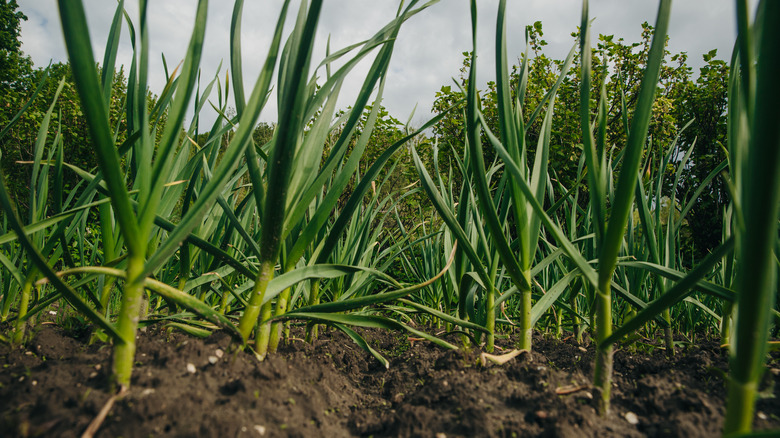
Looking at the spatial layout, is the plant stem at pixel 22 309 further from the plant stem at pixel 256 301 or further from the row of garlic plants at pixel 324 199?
the plant stem at pixel 256 301

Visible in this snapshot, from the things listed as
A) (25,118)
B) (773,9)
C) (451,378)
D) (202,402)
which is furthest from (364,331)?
(25,118)

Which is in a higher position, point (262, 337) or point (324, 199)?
point (324, 199)

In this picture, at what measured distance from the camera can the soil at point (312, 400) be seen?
0.50 m

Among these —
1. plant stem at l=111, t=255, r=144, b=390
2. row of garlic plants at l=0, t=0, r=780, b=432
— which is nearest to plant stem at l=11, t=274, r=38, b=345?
row of garlic plants at l=0, t=0, r=780, b=432

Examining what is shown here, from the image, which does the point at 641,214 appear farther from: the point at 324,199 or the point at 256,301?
the point at 256,301

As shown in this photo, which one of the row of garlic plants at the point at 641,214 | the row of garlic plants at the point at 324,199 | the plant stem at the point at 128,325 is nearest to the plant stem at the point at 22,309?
the row of garlic plants at the point at 324,199

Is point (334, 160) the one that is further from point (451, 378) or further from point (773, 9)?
point (773, 9)

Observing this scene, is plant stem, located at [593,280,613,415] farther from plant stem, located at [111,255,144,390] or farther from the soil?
plant stem, located at [111,255,144,390]

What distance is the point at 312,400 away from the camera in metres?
0.67

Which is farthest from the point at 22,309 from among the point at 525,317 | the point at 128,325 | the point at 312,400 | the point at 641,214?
the point at 641,214

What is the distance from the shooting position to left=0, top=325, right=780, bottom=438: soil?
500mm

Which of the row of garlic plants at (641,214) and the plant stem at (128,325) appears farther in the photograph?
the plant stem at (128,325)

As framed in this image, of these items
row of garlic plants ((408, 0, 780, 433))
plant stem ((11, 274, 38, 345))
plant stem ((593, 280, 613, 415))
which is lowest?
plant stem ((11, 274, 38, 345))

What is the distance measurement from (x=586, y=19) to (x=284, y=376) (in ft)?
2.65
